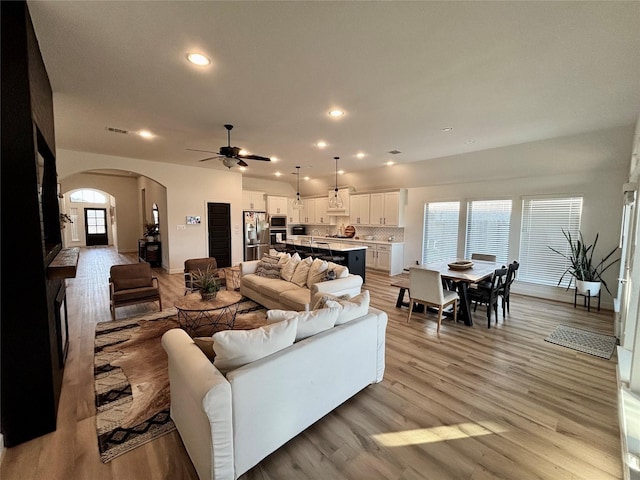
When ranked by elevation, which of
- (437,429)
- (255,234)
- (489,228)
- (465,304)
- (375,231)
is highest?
(489,228)

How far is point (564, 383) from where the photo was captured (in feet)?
9.12

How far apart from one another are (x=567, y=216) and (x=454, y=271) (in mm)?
2914

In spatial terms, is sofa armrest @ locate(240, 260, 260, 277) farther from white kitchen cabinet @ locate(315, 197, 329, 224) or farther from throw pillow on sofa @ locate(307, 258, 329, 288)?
white kitchen cabinet @ locate(315, 197, 329, 224)

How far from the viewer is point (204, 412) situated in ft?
4.94

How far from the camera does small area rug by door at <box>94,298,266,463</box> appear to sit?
207cm

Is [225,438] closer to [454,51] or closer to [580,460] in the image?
[580,460]

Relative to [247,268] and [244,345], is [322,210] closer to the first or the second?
[247,268]

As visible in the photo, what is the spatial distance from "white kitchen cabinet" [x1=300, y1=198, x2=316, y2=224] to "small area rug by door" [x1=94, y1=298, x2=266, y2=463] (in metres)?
6.72

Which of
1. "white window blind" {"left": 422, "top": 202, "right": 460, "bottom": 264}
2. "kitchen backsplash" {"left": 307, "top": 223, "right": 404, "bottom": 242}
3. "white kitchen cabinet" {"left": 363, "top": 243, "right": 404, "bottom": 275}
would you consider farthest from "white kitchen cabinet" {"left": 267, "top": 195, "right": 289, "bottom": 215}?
"white window blind" {"left": 422, "top": 202, "right": 460, "bottom": 264}

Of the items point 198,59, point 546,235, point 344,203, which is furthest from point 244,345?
point 344,203

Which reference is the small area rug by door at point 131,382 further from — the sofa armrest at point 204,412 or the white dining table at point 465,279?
the white dining table at point 465,279

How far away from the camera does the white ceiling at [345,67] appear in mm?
1916

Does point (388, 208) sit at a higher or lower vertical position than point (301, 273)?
higher

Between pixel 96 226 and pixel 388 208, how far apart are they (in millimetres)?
14823
